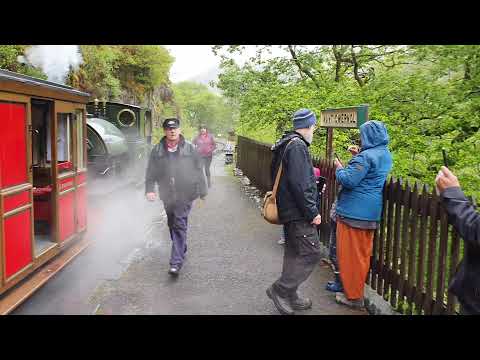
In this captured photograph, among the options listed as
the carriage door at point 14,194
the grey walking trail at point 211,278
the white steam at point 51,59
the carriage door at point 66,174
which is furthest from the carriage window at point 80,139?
the white steam at point 51,59

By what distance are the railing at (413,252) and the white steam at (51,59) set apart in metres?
13.2

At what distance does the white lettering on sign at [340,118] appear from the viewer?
18.0 feet

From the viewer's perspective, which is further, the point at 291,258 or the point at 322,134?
the point at 322,134

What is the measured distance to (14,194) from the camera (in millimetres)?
4559

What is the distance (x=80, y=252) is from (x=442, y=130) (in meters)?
6.91

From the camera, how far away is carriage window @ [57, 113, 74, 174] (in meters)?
6.38

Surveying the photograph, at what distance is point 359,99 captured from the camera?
9953mm

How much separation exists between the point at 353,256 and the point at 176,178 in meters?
2.35

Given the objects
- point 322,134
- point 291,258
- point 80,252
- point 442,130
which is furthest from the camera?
point 322,134

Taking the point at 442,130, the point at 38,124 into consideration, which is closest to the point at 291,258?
the point at 38,124

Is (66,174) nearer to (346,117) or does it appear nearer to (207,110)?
(346,117)

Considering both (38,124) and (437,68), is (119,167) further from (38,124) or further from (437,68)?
(437,68)

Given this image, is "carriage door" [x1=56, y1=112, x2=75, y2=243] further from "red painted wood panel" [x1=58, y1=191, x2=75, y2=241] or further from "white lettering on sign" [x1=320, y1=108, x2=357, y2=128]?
"white lettering on sign" [x1=320, y1=108, x2=357, y2=128]

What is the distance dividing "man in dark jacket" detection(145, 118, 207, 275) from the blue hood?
2219 mm
